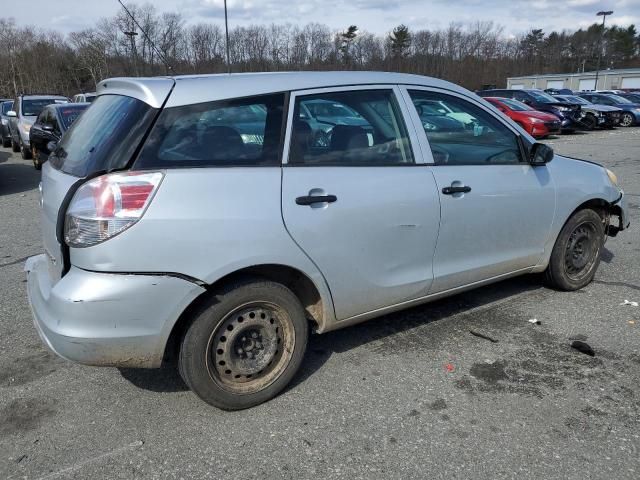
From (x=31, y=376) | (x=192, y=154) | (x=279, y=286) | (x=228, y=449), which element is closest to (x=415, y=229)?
(x=279, y=286)

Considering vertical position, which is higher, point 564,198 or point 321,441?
point 564,198

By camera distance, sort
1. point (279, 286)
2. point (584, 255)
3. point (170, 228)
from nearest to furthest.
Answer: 1. point (170, 228)
2. point (279, 286)
3. point (584, 255)

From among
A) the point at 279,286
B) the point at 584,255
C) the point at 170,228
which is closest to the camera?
the point at 170,228

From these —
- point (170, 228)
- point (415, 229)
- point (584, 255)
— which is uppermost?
point (170, 228)

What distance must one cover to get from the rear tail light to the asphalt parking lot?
1.05 m

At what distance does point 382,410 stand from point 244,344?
0.84 metres

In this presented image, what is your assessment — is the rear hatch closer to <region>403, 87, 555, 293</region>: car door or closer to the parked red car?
<region>403, 87, 555, 293</region>: car door

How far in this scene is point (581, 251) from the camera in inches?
185

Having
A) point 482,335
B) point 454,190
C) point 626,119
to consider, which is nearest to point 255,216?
point 454,190

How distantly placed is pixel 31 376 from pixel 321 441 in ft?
6.30

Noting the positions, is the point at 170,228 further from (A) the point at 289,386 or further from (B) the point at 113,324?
(A) the point at 289,386

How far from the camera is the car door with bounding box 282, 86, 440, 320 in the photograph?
2982 millimetres

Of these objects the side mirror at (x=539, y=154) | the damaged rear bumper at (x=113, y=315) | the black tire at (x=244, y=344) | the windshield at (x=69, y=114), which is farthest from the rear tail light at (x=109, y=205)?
the windshield at (x=69, y=114)

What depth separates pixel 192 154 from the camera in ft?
9.02
